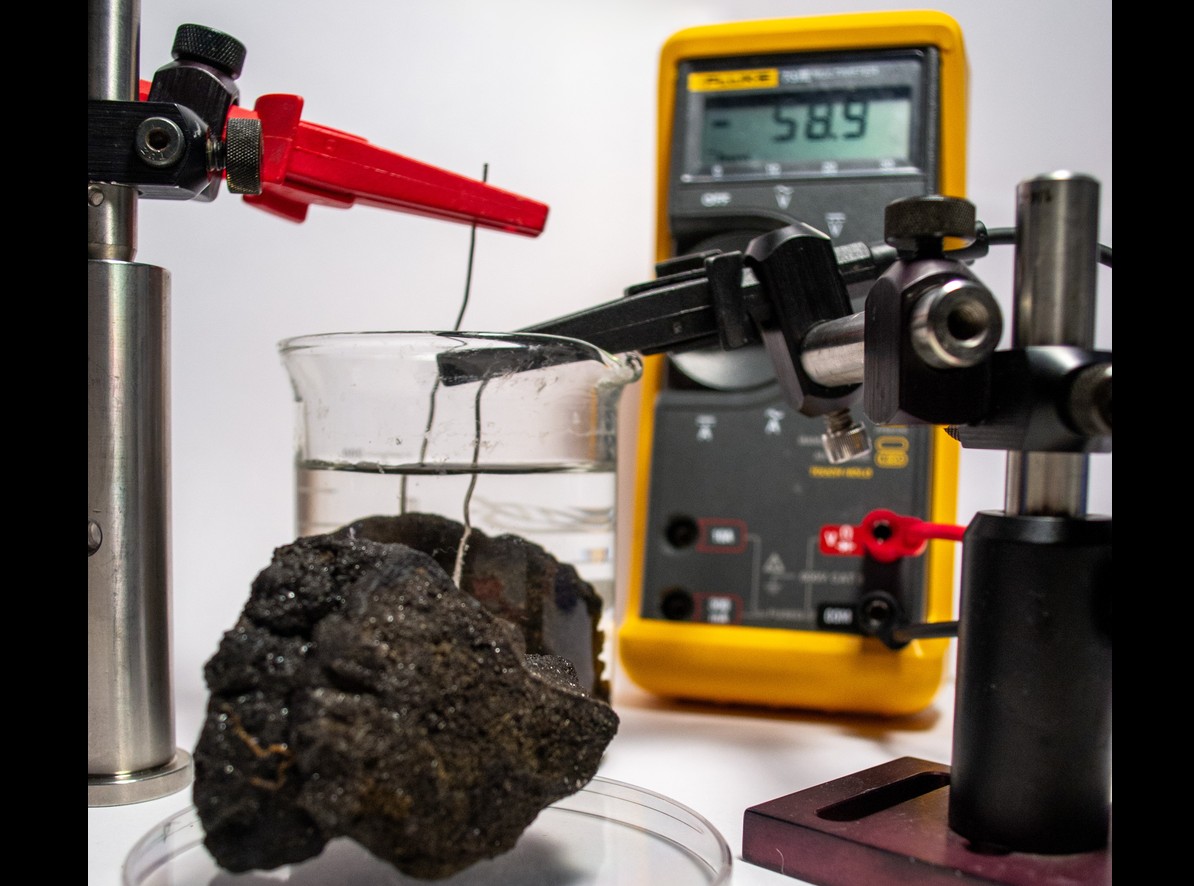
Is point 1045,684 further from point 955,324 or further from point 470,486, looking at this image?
point 470,486

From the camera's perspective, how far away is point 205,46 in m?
0.49

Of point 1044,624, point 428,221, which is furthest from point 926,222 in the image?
point 428,221

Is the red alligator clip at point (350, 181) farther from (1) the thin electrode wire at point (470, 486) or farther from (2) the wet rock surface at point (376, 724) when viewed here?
(2) the wet rock surface at point (376, 724)

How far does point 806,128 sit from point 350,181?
14.7 inches

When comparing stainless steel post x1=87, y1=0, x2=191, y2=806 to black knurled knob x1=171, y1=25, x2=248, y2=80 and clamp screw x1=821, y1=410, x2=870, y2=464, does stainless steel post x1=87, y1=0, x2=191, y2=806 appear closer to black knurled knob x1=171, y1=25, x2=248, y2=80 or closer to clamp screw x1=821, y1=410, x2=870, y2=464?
black knurled knob x1=171, y1=25, x2=248, y2=80

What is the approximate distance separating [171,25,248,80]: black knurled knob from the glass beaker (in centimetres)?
14

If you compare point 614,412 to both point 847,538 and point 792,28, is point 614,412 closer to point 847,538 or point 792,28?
point 847,538

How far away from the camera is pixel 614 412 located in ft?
2.02

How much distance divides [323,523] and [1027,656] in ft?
1.16

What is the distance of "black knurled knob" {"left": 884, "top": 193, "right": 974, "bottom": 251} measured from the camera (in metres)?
0.39

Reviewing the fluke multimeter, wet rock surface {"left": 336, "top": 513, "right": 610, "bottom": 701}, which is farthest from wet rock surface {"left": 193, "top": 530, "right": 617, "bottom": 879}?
the fluke multimeter

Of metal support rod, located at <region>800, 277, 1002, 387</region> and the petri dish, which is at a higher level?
metal support rod, located at <region>800, 277, 1002, 387</region>

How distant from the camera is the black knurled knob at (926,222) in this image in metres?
0.39
